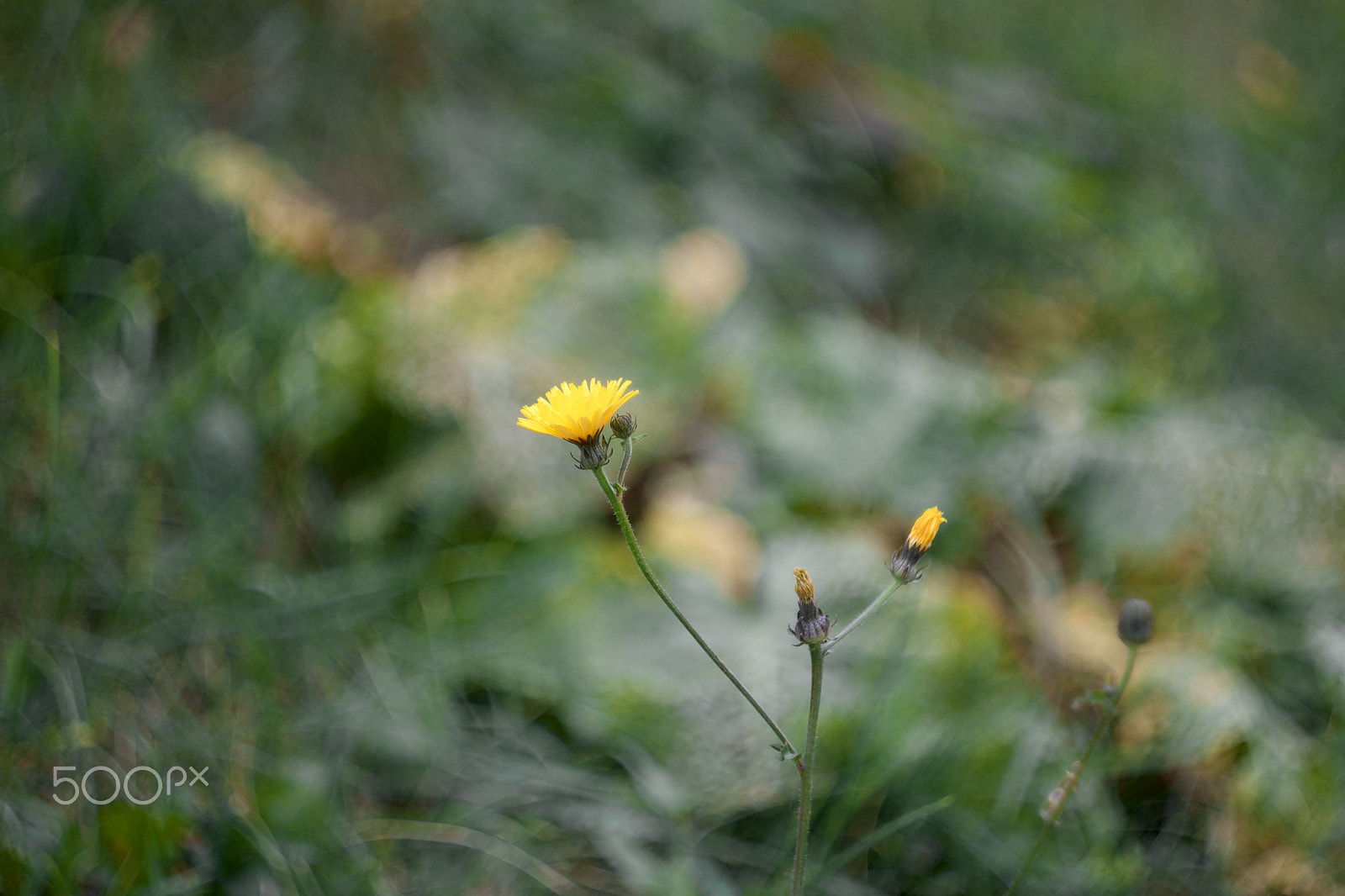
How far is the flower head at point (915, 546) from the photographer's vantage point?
2.34 feet

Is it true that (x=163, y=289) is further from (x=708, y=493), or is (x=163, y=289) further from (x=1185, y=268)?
(x=1185, y=268)

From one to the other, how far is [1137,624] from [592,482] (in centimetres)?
94

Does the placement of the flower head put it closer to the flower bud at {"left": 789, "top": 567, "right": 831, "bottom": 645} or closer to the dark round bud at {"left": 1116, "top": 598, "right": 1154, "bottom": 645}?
the flower bud at {"left": 789, "top": 567, "right": 831, "bottom": 645}

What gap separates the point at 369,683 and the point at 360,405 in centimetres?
55

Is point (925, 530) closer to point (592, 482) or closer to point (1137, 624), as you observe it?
point (1137, 624)

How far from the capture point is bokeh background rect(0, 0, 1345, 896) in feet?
3.65

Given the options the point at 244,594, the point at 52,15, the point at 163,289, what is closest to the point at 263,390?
the point at 163,289

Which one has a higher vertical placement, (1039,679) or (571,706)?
(1039,679)

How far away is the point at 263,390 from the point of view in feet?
5.21

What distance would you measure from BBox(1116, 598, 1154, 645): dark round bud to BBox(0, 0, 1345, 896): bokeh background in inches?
9.3

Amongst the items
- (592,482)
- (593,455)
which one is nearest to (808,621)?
(593,455)

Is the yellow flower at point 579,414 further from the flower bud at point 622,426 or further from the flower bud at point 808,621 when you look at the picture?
the flower bud at point 808,621

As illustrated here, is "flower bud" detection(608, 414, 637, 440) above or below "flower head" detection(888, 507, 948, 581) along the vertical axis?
above

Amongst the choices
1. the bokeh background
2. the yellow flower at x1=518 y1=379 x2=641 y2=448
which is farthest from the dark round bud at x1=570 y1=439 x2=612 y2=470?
the bokeh background
